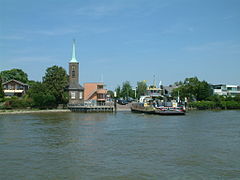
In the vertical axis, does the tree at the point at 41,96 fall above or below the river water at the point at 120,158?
above

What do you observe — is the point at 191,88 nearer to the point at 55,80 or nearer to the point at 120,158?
the point at 55,80


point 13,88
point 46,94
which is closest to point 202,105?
point 46,94

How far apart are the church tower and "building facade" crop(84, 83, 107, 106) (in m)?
1.92

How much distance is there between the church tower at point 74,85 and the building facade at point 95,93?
192cm

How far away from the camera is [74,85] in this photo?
270 feet

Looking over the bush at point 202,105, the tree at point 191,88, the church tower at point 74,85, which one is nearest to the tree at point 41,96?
the church tower at point 74,85

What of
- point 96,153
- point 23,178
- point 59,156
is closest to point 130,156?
point 96,153

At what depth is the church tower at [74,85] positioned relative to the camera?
80.8 metres

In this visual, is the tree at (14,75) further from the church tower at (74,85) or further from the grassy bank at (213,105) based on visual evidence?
the grassy bank at (213,105)

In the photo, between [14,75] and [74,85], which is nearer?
[74,85]

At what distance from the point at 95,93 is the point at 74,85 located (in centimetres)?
591

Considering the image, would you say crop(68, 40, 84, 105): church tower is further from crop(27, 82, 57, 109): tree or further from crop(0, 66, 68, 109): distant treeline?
crop(27, 82, 57, 109): tree

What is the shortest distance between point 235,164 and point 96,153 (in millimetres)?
8118

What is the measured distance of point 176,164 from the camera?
16547mm
